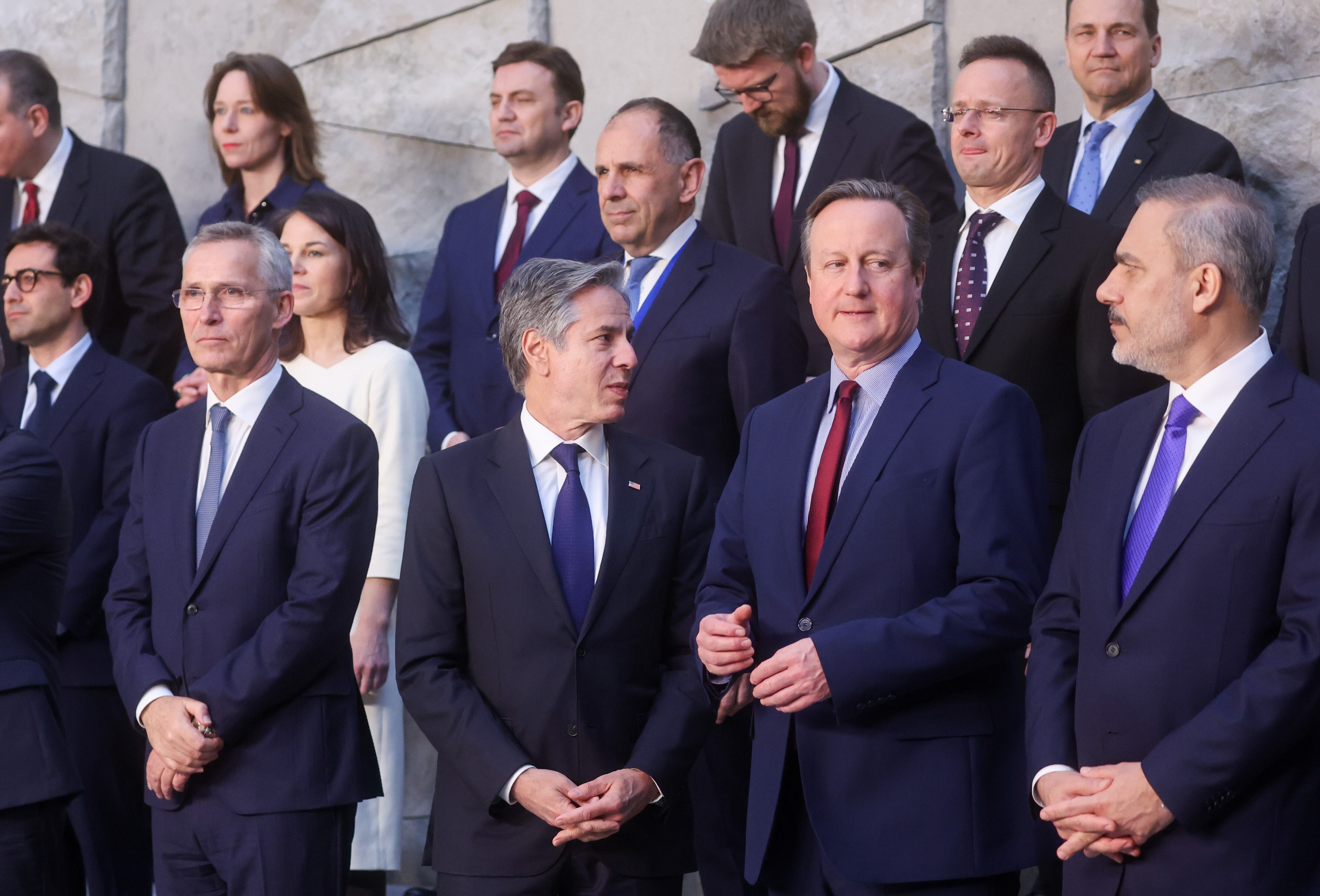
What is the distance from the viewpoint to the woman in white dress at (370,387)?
171 inches

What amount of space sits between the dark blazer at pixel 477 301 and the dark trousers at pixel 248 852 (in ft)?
5.15

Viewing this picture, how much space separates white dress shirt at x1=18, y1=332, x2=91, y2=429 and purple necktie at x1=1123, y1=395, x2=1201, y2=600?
344 centimetres

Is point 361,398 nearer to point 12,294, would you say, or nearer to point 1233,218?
point 12,294

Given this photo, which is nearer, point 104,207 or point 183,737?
point 183,737

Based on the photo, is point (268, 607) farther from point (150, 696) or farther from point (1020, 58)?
point (1020, 58)

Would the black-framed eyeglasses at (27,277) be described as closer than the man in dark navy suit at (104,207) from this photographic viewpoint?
Yes

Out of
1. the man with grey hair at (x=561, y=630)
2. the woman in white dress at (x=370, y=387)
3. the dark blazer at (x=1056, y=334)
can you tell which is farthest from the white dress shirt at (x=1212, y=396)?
the woman in white dress at (x=370, y=387)

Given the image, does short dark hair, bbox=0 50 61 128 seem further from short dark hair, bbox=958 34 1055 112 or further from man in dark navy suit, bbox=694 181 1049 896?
man in dark navy suit, bbox=694 181 1049 896

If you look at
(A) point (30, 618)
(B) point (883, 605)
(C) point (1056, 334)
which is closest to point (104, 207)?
(A) point (30, 618)

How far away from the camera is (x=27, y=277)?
5.05m

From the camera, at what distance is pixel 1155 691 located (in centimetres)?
254

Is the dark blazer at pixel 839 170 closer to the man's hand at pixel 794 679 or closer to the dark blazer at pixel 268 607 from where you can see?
the dark blazer at pixel 268 607

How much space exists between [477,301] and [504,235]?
10.8 inches

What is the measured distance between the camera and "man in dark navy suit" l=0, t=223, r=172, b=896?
456cm
